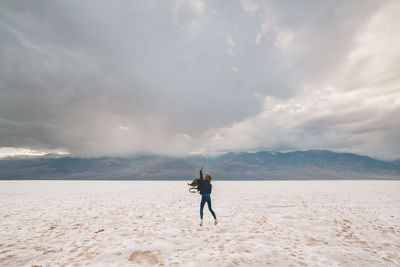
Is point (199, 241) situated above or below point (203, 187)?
below

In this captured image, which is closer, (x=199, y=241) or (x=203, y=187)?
(x=199, y=241)

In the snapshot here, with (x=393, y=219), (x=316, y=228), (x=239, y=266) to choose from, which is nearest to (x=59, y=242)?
(x=239, y=266)

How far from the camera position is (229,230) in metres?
9.62

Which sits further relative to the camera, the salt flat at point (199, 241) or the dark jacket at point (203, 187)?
the dark jacket at point (203, 187)

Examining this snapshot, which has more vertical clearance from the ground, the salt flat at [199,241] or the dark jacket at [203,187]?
the dark jacket at [203,187]

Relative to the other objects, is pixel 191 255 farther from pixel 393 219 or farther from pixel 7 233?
pixel 393 219

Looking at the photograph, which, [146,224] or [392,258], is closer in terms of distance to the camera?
[392,258]

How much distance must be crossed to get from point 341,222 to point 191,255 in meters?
9.67

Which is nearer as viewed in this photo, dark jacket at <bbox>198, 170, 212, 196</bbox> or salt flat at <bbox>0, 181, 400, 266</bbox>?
salt flat at <bbox>0, 181, 400, 266</bbox>

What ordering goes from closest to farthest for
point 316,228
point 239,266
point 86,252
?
point 239,266
point 86,252
point 316,228

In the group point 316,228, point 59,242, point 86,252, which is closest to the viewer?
point 86,252

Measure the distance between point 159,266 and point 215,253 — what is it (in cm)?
194

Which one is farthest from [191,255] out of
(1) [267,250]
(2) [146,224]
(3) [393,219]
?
(3) [393,219]

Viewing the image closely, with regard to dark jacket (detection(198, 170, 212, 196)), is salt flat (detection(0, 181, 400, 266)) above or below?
below
